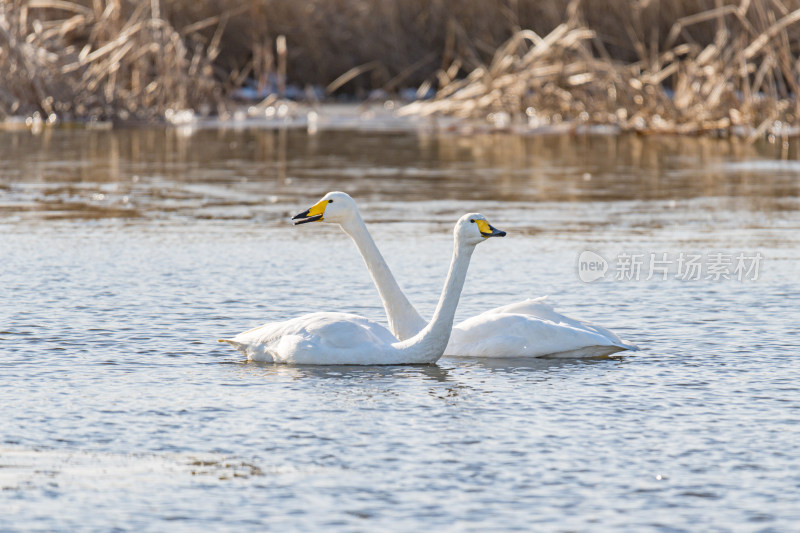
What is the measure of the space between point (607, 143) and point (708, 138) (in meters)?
1.73

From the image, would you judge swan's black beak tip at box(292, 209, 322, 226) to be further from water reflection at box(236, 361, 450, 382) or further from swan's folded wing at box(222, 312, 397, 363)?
water reflection at box(236, 361, 450, 382)

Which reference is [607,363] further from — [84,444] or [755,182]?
[755,182]

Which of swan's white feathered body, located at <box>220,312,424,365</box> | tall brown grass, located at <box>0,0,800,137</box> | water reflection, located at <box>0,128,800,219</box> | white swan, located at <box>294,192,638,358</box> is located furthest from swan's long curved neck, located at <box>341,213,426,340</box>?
tall brown grass, located at <box>0,0,800,137</box>

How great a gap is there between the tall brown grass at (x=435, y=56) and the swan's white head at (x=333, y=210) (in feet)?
40.3

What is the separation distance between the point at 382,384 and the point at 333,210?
1373 mm

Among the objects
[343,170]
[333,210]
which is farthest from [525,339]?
[343,170]

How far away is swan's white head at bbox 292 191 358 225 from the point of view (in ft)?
24.9

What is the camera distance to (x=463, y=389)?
656cm

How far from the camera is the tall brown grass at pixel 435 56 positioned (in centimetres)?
2230

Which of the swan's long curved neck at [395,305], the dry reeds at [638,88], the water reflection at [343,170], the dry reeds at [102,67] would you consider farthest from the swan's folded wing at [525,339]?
the dry reeds at [102,67]

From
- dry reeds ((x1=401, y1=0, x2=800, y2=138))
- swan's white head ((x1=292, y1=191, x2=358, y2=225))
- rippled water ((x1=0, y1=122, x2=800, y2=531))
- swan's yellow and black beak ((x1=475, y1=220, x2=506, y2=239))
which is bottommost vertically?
rippled water ((x1=0, y1=122, x2=800, y2=531))

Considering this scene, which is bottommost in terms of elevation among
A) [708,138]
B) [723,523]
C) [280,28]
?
[723,523]

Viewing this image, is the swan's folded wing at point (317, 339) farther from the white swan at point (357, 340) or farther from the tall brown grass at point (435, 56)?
the tall brown grass at point (435, 56)

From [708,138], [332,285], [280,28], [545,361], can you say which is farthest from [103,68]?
[545,361]
